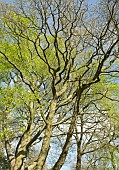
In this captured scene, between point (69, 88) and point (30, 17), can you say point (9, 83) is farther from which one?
point (30, 17)

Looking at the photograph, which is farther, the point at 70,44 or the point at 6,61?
the point at 6,61

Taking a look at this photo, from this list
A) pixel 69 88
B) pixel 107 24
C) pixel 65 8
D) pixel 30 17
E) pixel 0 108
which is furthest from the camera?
pixel 69 88

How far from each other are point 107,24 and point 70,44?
2.40 metres

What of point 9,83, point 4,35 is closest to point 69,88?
point 9,83

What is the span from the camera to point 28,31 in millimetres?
13469

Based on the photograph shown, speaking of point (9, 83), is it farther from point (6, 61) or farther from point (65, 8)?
point (65, 8)

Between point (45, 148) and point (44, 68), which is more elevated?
point (44, 68)

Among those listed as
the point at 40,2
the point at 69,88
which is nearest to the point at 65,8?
the point at 40,2

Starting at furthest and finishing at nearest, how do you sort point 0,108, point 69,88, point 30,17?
point 69,88 → point 0,108 → point 30,17

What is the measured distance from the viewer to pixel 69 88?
1608cm

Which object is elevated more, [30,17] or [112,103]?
[30,17]

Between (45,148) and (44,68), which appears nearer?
(45,148)

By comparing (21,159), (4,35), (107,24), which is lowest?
(21,159)

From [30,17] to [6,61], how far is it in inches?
103
